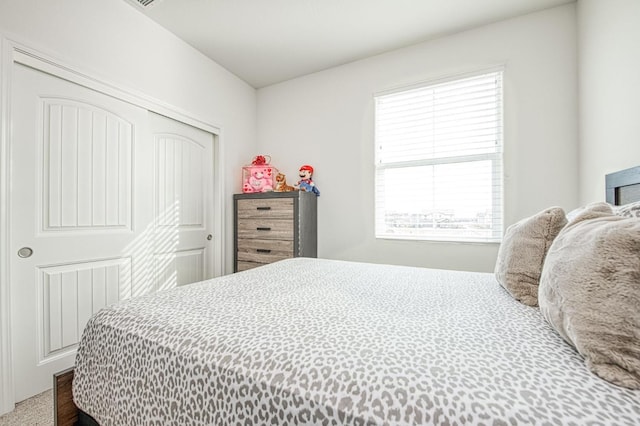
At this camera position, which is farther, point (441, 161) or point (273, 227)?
point (273, 227)

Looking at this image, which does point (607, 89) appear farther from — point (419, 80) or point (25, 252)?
point (25, 252)

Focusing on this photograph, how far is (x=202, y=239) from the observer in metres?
2.79

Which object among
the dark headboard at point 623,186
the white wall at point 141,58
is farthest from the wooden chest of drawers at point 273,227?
the dark headboard at point 623,186

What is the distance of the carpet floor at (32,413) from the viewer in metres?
1.42

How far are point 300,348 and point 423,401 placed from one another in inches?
11.3

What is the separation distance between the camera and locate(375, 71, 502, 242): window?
237cm

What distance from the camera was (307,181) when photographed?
3020mm

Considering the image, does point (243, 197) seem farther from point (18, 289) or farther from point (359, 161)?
point (18, 289)

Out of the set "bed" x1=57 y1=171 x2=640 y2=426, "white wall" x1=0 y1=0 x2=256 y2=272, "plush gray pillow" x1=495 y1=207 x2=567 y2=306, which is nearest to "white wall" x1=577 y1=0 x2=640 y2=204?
"plush gray pillow" x1=495 y1=207 x2=567 y2=306

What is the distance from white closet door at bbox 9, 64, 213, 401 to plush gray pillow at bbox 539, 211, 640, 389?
8.01 feet

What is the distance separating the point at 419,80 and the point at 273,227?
6.55ft

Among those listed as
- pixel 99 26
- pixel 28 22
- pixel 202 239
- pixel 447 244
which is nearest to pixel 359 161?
pixel 447 244

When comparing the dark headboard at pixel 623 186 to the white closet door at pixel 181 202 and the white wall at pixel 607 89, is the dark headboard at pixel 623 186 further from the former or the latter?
the white closet door at pixel 181 202

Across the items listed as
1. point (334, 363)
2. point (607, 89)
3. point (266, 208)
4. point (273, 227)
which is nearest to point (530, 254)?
point (334, 363)
